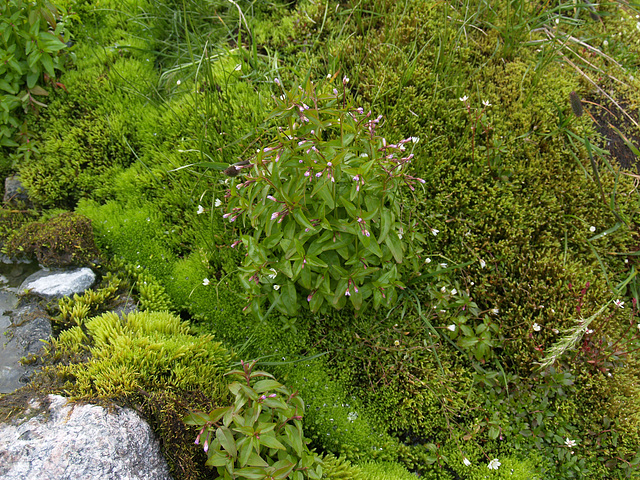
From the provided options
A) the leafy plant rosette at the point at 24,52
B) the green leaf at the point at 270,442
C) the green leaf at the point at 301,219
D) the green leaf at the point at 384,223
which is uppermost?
the leafy plant rosette at the point at 24,52

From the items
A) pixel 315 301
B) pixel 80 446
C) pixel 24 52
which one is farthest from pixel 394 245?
pixel 24 52

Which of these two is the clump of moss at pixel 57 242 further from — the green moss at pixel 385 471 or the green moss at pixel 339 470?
the green moss at pixel 385 471

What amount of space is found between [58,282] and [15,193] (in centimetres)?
148

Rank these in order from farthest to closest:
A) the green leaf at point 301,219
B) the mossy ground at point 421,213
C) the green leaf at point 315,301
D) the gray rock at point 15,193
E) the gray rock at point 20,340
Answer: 1. the gray rock at point 15,193
2. the mossy ground at point 421,213
3. the green leaf at point 315,301
4. the gray rock at point 20,340
5. the green leaf at point 301,219

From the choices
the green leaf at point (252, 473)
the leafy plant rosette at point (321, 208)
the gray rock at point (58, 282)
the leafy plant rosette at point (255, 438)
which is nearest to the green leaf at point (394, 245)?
the leafy plant rosette at point (321, 208)

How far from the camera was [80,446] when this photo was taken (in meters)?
2.48

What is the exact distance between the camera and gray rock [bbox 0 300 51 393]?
307 centimetres

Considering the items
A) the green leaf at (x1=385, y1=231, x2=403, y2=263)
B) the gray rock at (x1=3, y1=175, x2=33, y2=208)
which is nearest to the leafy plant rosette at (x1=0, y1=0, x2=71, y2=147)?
the gray rock at (x1=3, y1=175, x2=33, y2=208)

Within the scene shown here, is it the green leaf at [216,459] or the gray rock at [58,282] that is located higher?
the gray rock at [58,282]

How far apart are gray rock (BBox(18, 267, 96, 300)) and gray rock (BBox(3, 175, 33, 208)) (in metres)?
1.11

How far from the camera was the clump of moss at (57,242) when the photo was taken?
12.2 ft

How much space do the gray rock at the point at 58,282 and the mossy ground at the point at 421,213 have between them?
385 millimetres

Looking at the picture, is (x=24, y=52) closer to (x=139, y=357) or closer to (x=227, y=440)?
(x=139, y=357)

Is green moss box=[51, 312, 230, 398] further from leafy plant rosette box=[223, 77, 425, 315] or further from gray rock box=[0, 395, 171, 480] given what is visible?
leafy plant rosette box=[223, 77, 425, 315]
